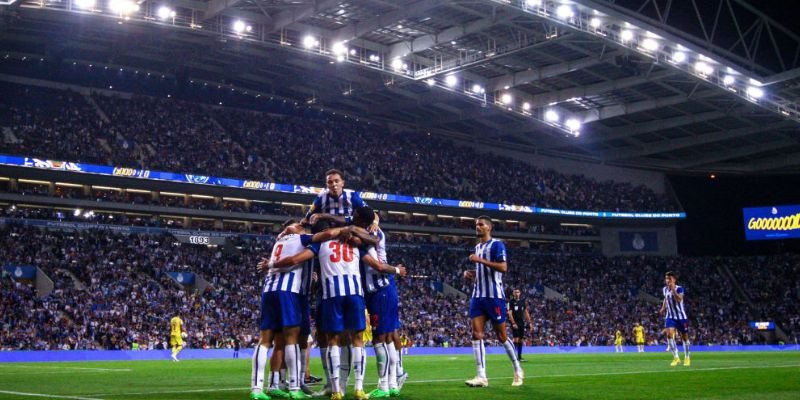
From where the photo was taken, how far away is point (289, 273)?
10578 millimetres

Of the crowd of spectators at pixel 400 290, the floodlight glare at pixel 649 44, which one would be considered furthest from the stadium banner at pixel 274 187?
the floodlight glare at pixel 649 44

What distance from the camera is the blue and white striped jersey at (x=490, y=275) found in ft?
44.4

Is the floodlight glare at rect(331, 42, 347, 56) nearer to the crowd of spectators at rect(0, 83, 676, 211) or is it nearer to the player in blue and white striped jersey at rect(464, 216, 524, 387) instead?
the crowd of spectators at rect(0, 83, 676, 211)

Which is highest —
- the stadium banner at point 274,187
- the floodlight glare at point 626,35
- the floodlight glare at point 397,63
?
the floodlight glare at point 397,63

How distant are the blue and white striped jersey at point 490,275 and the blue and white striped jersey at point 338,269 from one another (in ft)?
12.5

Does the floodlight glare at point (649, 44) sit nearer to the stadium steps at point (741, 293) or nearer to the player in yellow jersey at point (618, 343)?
the player in yellow jersey at point (618, 343)

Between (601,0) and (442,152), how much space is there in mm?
29172

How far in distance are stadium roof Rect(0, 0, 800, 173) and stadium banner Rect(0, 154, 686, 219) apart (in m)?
6.53

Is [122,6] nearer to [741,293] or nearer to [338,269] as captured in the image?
[338,269]

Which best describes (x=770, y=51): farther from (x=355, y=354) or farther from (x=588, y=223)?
(x=355, y=354)

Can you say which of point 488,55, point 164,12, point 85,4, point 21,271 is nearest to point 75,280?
point 21,271

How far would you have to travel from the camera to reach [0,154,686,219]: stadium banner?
Answer: 147ft

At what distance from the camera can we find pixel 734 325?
206 feet

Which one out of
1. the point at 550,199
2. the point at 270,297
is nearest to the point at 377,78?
the point at 550,199
